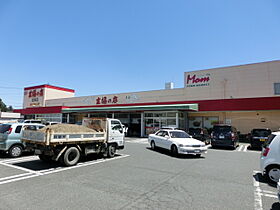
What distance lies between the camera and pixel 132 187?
5.32 metres

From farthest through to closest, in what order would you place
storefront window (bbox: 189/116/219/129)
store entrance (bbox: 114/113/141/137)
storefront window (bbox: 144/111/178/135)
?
store entrance (bbox: 114/113/141/137)
storefront window (bbox: 189/116/219/129)
storefront window (bbox: 144/111/178/135)

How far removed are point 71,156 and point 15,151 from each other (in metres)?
3.79

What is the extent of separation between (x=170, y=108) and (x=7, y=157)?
52.2ft

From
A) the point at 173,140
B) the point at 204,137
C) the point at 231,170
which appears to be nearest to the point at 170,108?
the point at 204,137

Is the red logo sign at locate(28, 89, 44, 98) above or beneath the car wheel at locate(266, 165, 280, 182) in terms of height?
above

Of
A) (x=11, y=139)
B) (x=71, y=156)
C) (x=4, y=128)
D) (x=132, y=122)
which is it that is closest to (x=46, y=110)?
(x=132, y=122)

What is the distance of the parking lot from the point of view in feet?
13.9

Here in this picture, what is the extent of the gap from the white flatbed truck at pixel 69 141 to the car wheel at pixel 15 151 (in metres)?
1.86

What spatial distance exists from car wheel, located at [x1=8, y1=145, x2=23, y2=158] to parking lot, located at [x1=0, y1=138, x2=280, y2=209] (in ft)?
4.60

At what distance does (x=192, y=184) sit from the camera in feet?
18.7

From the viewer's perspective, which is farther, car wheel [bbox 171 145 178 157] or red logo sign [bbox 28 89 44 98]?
red logo sign [bbox 28 89 44 98]

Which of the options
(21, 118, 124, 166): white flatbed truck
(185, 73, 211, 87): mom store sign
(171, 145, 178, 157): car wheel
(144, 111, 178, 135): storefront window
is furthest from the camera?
(185, 73, 211, 87): mom store sign

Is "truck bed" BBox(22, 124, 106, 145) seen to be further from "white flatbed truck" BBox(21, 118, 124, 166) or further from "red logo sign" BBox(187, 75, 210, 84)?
"red logo sign" BBox(187, 75, 210, 84)

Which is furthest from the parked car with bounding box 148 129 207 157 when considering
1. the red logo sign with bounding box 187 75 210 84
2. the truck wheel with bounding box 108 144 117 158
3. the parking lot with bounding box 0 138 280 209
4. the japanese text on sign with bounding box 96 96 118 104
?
the japanese text on sign with bounding box 96 96 118 104
